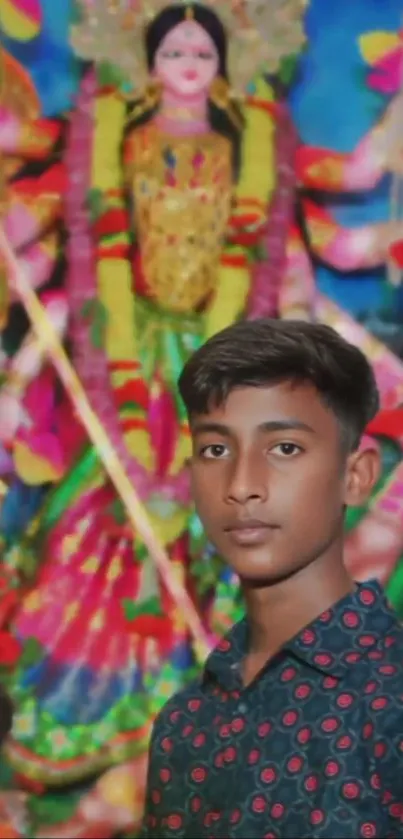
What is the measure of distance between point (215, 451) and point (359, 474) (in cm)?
12

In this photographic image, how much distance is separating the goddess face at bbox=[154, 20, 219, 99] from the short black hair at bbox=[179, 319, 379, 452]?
0.60 meters

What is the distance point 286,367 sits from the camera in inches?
35.3

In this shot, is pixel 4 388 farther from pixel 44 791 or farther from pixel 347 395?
pixel 347 395

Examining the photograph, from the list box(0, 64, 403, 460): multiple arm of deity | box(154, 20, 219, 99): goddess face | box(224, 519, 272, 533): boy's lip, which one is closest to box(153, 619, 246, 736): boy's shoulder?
box(224, 519, 272, 533): boy's lip

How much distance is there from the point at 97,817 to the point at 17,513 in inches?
14.5

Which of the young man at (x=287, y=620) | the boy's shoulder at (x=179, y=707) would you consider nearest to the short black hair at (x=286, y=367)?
the young man at (x=287, y=620)

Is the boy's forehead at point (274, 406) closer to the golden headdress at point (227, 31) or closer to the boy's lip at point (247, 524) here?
the boy's lip at point (247, 524)

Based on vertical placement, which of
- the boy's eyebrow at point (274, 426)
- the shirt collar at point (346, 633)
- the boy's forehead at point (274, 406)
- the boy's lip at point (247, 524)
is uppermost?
the boy's forehead at point (274, 406)

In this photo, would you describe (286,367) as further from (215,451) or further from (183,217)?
(183,217)

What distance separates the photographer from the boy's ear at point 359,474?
924 millimetres

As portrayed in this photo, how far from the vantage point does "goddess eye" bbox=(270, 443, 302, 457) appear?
89 cm

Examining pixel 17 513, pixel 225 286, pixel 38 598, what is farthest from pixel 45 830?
pixel 225 286

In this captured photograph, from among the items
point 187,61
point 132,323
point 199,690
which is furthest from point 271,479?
point 187,61

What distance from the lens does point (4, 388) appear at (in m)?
1.44
